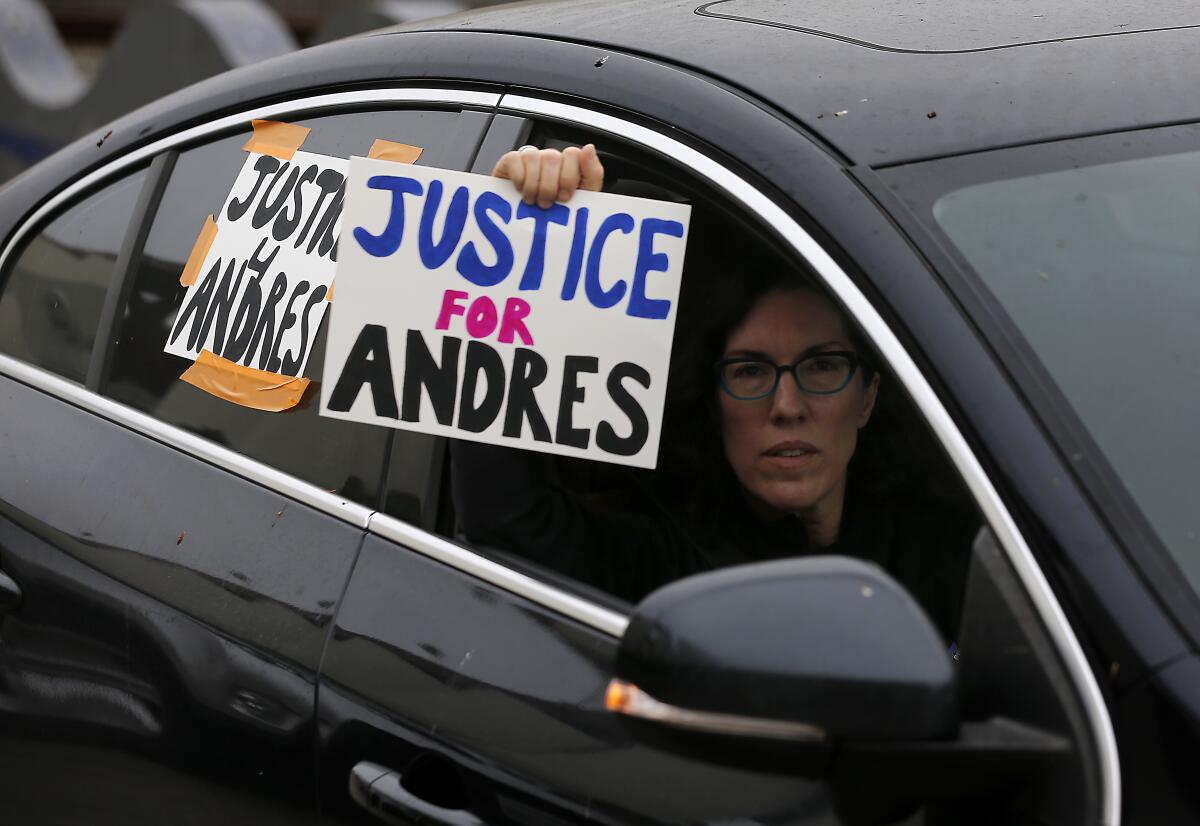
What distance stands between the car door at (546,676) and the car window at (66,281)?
79 centimetres

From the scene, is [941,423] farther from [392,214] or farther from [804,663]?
[392,214]

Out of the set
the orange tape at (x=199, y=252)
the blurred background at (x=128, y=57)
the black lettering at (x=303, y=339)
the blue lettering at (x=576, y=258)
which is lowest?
the black lettering at (x=303, y=339)

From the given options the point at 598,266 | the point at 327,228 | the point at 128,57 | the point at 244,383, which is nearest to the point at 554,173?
the point at 598,266

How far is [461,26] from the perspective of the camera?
2.57 m

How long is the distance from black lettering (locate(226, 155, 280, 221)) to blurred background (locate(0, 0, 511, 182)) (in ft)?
29.3

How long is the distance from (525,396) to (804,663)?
2.27 ft

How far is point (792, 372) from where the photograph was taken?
2.33m

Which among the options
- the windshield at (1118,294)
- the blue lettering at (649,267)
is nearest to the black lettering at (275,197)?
the blue lettering at (649,267)

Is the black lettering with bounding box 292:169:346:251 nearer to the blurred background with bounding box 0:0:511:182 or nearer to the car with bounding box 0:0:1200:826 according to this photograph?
the car with bounding box 0:0:1200:826

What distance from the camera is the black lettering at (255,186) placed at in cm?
258

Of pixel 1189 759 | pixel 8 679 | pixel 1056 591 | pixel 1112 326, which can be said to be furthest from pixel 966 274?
pixel 8 679

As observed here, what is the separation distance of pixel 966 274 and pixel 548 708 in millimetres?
625

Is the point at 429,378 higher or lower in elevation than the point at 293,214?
lower

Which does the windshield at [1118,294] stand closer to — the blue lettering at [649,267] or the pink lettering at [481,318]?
the blue lettering at [649,267]
